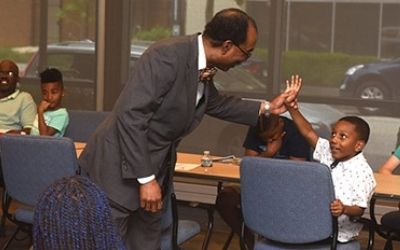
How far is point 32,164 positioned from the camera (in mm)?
4066

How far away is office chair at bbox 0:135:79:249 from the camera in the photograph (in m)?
3.97

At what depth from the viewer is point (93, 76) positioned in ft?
22.4

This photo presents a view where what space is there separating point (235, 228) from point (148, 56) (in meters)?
2.03

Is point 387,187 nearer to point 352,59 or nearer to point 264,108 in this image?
point 264,108

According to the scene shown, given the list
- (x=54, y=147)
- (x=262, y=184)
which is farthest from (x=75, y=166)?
(x=262, y=184)

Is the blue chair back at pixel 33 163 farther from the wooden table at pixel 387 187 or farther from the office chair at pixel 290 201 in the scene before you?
the wooden table at pixel 387 187

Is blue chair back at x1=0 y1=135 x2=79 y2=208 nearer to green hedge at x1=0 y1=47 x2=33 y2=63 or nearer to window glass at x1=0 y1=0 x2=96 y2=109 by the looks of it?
window glass at x1=0 y1=0 x2=96 y2=109

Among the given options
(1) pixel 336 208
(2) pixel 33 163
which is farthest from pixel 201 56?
(2) pixel 33 163

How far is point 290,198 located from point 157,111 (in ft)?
2.66

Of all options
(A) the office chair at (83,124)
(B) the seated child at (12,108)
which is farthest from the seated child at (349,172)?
(B) the seated child at (12,108)

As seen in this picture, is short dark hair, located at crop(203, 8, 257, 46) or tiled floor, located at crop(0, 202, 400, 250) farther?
tiled floor, located at crop(0, 202, 400, 250)

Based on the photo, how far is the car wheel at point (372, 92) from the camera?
590cm

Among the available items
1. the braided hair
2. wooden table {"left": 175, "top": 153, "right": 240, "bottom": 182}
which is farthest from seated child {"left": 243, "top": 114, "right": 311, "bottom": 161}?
the braided hair

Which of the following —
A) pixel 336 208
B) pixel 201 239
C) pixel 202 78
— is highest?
pixel 202 78
